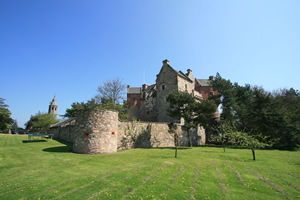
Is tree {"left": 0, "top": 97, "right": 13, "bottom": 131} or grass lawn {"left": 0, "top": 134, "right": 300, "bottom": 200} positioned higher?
tree {"left": 0, "top": 97, "right": 13, "bottom": 131}

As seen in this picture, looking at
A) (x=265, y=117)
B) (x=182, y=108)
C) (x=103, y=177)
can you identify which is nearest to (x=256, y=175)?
(x=103, y=177)

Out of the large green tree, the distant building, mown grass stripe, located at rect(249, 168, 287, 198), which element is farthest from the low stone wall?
the large green tree

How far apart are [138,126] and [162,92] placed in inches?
534

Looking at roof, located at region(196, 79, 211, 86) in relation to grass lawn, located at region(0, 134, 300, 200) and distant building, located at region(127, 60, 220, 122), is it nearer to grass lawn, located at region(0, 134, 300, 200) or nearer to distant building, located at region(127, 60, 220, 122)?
distant building, located at region(127, 60, 220, 122)

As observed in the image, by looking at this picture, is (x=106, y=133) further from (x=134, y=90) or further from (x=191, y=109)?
(x=134, y=90)

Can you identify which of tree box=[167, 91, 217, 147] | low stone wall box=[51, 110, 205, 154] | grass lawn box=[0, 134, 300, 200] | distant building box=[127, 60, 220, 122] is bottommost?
grass lawn box=[0, 134, 300, 200]

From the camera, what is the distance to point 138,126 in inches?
860

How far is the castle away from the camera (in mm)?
15758

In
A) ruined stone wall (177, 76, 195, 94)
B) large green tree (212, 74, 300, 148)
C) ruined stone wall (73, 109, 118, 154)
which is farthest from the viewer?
ruined stone wall (177, 76, 195, 94)

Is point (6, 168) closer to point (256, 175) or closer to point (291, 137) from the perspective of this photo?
point (256, 175)

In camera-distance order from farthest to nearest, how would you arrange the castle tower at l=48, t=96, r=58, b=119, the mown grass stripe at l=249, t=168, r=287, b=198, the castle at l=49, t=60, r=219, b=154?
the castle tower at l=48, t=96, r=58, b=119 < the castle at l=49, t=60, r=219, b=154 < the mown grass stripe at l=249, t=168, r=287, b=198

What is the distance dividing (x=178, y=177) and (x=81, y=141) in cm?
1124

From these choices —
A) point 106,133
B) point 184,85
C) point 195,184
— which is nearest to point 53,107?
point 184,85

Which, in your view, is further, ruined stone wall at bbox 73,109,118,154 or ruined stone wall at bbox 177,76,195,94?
ruined stone wall at bbox 177,76,195,94
